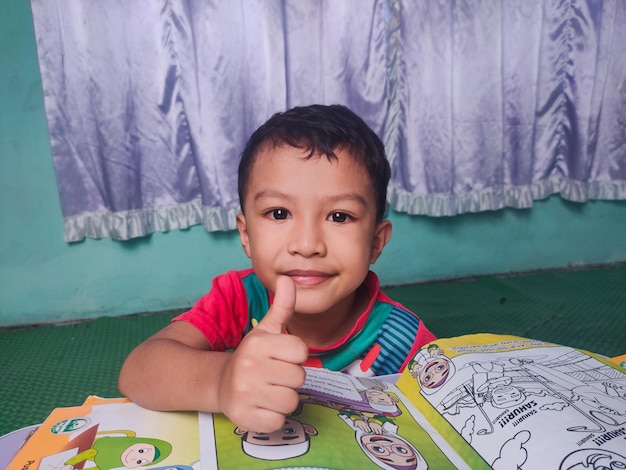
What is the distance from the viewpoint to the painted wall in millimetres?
1354

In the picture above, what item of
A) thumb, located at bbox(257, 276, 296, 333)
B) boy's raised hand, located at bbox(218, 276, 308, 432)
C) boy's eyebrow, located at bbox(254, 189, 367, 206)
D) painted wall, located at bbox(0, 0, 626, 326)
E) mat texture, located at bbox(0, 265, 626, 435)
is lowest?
mat texture, located at bbox(0, 265, 626, 435)

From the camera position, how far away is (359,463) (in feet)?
1.04

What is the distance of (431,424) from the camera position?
0.40 m

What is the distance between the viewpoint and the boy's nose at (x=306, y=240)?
51 centimetres

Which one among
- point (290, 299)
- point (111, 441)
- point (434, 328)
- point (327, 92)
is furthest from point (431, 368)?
point (327, 92)

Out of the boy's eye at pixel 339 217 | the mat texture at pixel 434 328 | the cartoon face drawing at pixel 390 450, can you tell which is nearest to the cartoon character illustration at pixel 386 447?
the cartoon face drawing at pixel 390 450

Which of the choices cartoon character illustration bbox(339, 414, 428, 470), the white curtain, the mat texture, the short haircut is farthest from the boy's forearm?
the white curtain

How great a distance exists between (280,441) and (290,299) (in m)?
0.10

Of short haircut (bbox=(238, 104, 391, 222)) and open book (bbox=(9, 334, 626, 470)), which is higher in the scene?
short haircut (bbox=(238, 104, 391, 222))

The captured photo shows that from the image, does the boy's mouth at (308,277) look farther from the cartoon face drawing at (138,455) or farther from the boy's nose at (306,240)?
the cartoon face drawing at (138,455)

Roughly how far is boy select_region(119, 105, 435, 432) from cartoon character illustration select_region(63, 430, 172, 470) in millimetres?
50

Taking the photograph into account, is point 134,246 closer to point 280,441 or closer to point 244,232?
point 244,232

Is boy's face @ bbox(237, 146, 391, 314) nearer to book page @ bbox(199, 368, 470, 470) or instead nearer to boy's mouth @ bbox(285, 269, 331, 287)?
boy's mouth @ bbox(285, 269, 331, 287)

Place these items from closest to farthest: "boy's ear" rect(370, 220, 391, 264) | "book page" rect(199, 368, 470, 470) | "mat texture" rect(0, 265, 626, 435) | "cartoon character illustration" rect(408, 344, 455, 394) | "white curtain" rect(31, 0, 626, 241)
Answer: "book page" rect(199, 368, 470, 470) → "cartoon character illustration" rect(408, 344, 455, 394) → "boy's ear" rect(370, 220, 391, 264) → "mat texture" rect(0, 265, 626, 435) → "white curtain" rect(31, 0, 626, 241)
